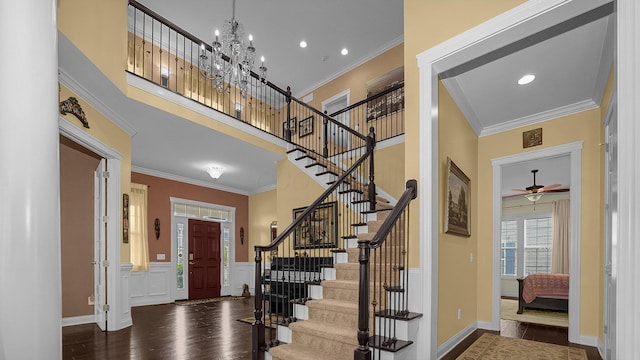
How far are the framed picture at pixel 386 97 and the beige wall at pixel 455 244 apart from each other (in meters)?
2.19

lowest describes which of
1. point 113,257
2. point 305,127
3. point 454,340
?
point 454,340

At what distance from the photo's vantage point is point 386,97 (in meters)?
7.31

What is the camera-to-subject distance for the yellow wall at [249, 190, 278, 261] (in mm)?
9703

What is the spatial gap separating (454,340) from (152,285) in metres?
6.79

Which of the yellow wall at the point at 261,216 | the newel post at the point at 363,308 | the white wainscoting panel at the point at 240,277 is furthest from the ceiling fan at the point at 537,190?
the white wainscoting panel at the point at 240,277

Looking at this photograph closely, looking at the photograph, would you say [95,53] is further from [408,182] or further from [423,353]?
[423,353]

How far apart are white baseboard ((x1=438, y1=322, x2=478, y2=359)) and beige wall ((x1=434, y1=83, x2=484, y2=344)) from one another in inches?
2.2

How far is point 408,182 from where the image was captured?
3.22 meters

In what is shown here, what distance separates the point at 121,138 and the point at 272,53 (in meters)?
3.92

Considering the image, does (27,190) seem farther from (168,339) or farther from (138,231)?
(138,231)

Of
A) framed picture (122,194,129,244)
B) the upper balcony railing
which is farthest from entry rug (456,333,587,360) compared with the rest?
framed picture (122,194,129,244)

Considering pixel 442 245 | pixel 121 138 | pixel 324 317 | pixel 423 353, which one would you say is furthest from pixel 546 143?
pixel 121 138

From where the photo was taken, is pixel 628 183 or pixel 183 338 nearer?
pixel 628 183

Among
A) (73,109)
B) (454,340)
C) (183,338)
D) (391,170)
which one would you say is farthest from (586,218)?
(73,109)
